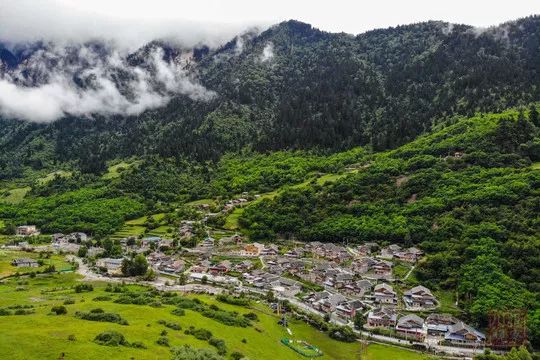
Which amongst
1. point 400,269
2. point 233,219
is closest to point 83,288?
point 400,269

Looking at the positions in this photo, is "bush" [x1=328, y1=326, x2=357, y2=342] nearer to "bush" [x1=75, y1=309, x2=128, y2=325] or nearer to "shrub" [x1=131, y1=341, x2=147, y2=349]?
"bush" [x1=75, y1=309, x2=128, y2=325]

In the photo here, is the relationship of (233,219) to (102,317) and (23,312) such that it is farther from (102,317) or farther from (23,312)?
(102,317)

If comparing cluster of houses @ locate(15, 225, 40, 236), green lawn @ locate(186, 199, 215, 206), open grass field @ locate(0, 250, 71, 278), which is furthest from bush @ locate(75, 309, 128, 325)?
green lawn @ locate(186, 199, 215, 206)

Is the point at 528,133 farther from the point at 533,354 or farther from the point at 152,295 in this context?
the point at 152,295

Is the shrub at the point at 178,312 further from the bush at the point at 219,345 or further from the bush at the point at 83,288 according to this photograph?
the bush at the point at 83,288

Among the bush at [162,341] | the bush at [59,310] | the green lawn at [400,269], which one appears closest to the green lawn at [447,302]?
the green lawn at [400,269]

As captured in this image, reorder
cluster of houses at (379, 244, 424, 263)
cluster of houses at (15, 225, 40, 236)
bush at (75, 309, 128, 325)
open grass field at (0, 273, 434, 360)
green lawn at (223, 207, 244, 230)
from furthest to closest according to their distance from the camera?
cluster of houses at (15, 225, 40, 236) → green lawn at (223, 207, 244, 230) → cluster of houses at (379, 244, 424, 263) → bush at (75, 309, 128, 325) → open grass field at (0, 273, 434, 360)

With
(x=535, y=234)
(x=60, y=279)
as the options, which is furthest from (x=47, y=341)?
(x=535, y=234)
